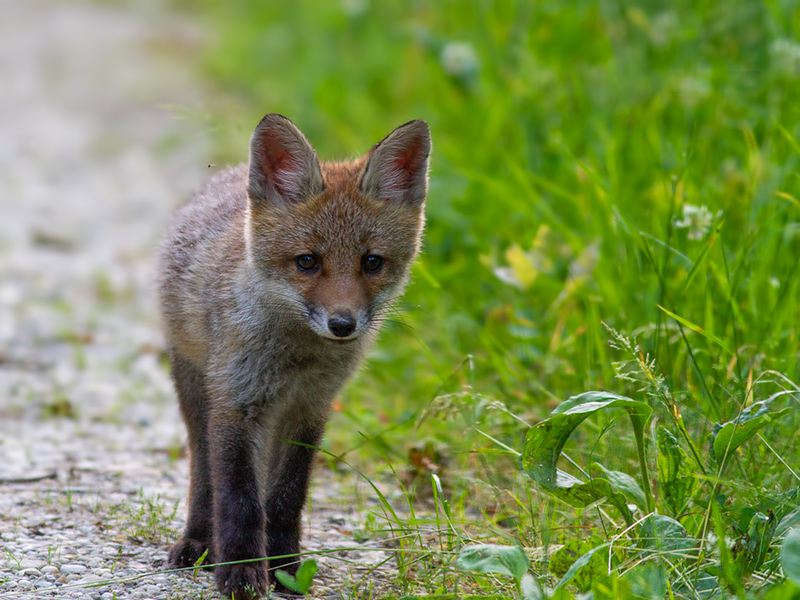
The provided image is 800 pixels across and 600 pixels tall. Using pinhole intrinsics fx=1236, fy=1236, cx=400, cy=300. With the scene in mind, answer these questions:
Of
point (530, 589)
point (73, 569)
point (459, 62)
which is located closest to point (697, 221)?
point (530, 589)

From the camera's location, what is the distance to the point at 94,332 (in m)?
6.93

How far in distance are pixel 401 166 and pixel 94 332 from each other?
3.16m

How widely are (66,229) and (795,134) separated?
202 inches

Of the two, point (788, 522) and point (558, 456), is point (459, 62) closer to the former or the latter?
point (558, 456)

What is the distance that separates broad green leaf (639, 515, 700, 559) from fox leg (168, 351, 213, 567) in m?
1.45

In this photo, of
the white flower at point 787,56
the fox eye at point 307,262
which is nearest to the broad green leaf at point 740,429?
the fox eye at point 307,262

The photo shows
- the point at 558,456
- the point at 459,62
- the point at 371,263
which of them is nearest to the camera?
the point at 558,456

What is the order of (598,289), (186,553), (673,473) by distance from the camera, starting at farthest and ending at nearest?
(598,289) → (186,553) → (673,473)

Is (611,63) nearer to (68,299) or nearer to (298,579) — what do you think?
(68,299)

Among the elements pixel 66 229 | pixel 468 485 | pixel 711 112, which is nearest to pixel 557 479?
pixel 468 485

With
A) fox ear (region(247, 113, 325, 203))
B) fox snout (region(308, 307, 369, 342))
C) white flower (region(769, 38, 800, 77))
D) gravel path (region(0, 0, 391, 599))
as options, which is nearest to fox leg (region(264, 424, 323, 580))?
gravel path (region(0, 0, 391, 599))

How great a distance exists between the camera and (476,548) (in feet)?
10.5

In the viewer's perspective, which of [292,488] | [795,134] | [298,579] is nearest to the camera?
[298,579]

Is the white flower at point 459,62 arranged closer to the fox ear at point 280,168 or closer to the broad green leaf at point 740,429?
the fox ear at point 280,168
